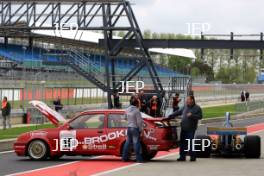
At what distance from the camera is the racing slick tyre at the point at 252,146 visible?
19125 millimetres

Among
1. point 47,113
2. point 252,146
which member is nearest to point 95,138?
point 252,146

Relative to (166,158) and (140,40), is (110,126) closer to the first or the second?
(166,158)

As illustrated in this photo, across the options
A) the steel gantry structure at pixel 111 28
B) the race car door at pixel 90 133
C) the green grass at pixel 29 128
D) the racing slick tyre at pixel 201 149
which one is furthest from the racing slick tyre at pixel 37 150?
the steel gantry structure at pixel 111 28

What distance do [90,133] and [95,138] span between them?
→ 0.19 m

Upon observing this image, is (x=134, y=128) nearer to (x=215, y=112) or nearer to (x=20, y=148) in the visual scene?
(x=20, y=148)

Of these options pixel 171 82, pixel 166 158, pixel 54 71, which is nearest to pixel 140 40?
pixel 171 82

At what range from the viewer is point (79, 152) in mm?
18844

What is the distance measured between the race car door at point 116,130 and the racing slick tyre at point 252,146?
318 cm

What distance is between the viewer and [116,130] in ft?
61.4

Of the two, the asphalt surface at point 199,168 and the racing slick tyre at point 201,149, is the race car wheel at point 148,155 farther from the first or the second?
the racing slick tyre at point 201,149

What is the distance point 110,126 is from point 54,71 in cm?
4021

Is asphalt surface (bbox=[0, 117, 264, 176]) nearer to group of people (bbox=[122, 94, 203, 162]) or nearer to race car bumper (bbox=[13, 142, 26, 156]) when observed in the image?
race car bumper (bbox=[13, 142, 26, 156])

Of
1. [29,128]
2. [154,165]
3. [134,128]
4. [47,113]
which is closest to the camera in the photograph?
[154,165]

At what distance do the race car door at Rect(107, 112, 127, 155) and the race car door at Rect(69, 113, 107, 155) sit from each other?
6.0 inches
